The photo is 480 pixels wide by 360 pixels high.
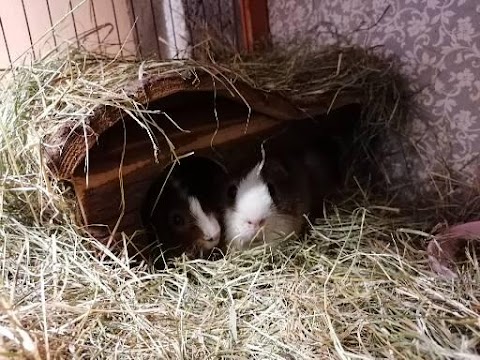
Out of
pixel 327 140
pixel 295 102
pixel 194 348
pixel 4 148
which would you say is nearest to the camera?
pixel 194 348

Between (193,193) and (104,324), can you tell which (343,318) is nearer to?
(104,324)

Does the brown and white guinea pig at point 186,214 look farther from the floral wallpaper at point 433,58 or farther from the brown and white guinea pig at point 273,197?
the floral wallpaper at point 433,58

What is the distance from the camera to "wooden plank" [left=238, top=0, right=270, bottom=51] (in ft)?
7.76

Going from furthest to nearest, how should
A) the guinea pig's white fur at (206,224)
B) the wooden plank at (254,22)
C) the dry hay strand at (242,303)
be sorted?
the wooden plank at (254,22)
the guinea pig's white fur at (206,224)
the dry hay strand at (242,303)

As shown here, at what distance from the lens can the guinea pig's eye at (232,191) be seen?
1.87 meters

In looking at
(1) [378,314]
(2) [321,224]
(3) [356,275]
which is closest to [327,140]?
(2) [321,224]

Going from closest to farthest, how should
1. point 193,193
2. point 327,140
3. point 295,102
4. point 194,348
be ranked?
point 194,348, point 295,102, point 193,193, point 327,140

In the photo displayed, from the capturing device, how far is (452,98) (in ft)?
6.36

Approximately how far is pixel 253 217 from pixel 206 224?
0.48 ft

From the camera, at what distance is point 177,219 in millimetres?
1838

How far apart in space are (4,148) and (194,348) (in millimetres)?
715

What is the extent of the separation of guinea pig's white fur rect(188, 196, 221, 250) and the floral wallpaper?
0.77 metres

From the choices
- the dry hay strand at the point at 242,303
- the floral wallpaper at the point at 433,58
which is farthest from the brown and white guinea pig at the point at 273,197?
the floral wallpaper at the point at 433,58

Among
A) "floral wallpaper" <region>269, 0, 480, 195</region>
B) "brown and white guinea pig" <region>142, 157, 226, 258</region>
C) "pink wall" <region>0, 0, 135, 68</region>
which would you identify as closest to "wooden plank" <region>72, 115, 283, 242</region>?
"brown and white guinea pig" <region>142, 157, 226, 258</region>
